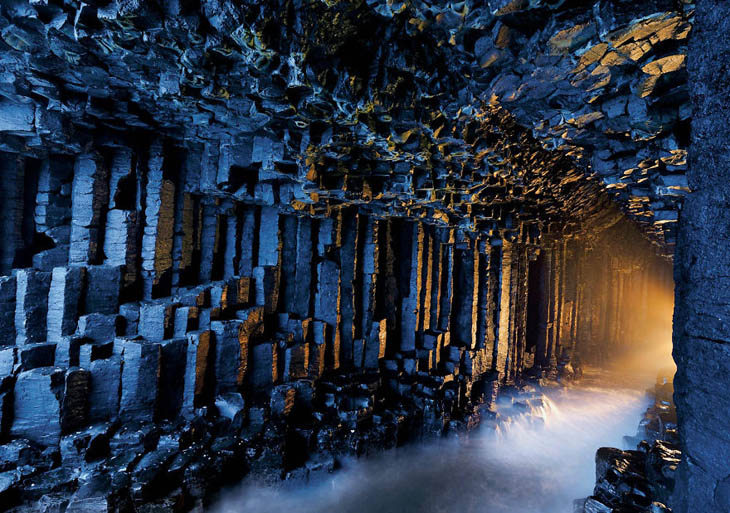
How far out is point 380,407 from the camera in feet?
26.9

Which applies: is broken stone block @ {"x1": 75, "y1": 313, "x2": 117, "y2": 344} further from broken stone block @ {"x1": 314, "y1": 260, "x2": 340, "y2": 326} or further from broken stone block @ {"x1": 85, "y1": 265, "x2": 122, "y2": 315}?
broken stone block @ {"x1": 314, "y1": 260, "x2": 340, "y2": 326}

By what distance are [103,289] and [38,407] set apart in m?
2.08

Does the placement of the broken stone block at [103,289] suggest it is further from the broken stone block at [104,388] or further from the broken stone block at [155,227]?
the broken stone block at [104,388]

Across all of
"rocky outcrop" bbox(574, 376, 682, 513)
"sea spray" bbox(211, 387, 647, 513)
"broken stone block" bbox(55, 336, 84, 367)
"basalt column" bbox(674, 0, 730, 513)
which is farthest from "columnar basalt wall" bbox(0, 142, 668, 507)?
"basalt column" bbox(674, 0, 730, 513)

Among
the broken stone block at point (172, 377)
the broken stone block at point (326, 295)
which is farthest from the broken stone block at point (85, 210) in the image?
the broken stone block at point (326, 295)

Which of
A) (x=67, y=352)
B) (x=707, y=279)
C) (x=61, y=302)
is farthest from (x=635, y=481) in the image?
(x=61, y=302)

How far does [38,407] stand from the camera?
17.9 ft

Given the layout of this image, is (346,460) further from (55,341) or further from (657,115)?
(657,115)

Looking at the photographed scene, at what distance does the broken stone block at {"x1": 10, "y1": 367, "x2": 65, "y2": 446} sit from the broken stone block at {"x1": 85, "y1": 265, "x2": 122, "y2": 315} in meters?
1.32

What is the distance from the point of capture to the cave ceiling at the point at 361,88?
3.38 metres

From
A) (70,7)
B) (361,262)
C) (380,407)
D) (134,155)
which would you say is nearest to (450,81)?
(70,7)

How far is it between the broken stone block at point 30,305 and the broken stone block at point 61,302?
4.8 inches

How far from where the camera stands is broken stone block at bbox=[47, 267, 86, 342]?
20.0ft

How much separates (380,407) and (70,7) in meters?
8.57
